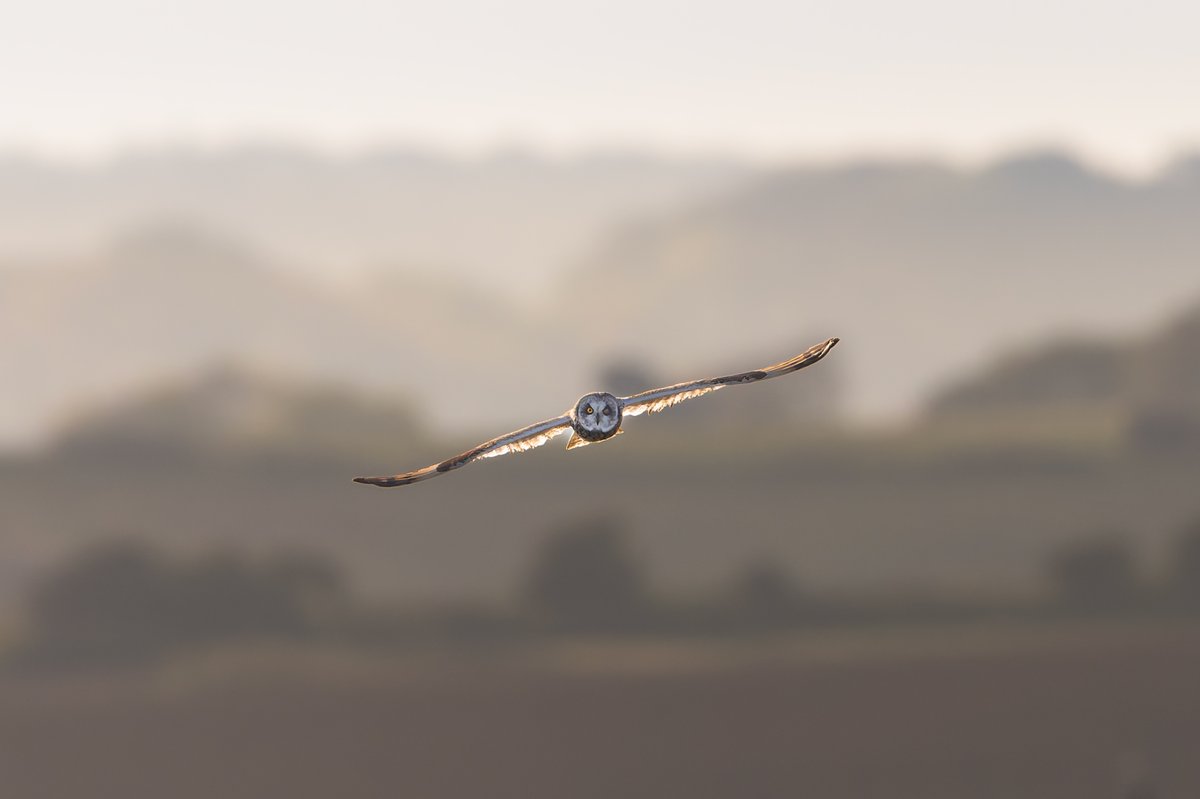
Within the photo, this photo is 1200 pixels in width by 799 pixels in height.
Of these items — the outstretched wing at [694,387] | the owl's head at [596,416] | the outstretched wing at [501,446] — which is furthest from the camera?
the outstretched wing at [694,387]

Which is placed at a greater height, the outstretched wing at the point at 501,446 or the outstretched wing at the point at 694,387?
the outstretched wing at the point at 694,387

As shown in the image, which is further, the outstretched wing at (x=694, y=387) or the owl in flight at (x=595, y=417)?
the outstretched wing at (x=694, y=387)

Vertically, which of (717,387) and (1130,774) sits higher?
(717,387)

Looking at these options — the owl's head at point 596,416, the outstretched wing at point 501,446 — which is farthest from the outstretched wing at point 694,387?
the outstretched wing at point 501,446

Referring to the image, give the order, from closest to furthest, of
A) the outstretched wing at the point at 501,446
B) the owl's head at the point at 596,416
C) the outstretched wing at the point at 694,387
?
1. the owl's head at the point at 596,416
2. the outstretched wing at the point at 501,446
3. the outstretched wing at the point at 694,387

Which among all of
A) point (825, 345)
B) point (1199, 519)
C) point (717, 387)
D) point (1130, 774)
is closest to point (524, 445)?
point (717, 387)

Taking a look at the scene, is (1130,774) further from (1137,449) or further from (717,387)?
(717,387)

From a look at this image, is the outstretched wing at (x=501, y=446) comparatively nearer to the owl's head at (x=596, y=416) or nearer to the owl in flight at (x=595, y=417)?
the owl in flight at (x=595, y=417)
